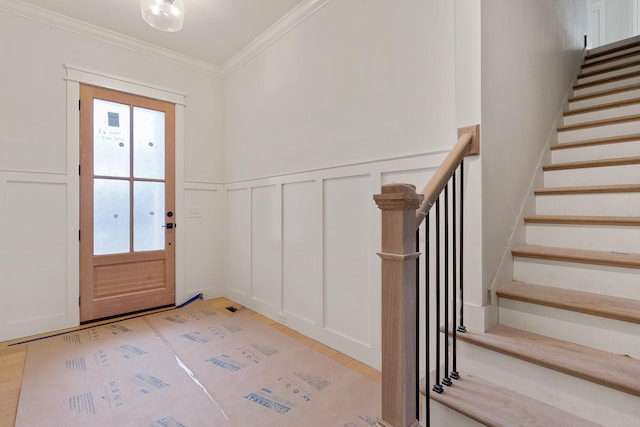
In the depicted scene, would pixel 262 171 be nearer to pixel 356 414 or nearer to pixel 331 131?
pixel 331 131

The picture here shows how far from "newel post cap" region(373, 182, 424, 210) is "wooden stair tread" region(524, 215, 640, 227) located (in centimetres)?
127

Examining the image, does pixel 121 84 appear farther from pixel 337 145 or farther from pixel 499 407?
pixel 499 407

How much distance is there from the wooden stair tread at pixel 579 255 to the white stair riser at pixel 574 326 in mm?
307

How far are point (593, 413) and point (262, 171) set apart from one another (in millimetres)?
2951

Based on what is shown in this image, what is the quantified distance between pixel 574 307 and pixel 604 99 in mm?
2150

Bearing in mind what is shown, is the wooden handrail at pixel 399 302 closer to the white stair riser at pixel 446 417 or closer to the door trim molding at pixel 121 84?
the white stair riser at pixel 446 417

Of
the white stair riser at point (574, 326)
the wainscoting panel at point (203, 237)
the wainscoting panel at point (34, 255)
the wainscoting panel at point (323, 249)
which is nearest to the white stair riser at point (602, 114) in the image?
the wainscoting panel at point (323, 249)

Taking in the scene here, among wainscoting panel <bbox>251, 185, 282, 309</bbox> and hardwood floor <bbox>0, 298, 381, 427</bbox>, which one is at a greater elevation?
wainscoting panel <bbox>251, 185, 282, 309</bbox>

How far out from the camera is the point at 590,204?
1850mm

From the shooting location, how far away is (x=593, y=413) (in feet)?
3.81

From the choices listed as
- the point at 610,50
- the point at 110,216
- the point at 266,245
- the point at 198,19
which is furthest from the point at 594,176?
the point at 110,216

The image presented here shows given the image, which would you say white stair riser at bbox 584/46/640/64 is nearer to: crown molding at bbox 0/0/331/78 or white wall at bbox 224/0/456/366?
white wall at bbox 224/0/456/366

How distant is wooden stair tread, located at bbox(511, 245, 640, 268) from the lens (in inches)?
57.7

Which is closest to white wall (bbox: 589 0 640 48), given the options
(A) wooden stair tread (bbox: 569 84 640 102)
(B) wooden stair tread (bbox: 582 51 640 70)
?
(B) wooden stair tread (bbox: 582 51 640 70)
